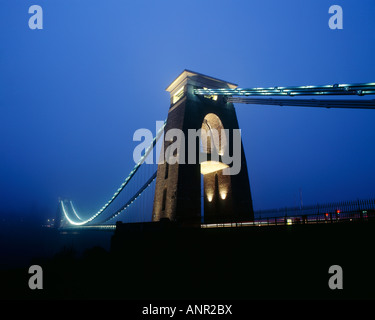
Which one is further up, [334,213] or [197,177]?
[197,177]

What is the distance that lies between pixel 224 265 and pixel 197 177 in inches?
312

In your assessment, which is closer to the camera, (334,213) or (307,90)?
(334,213)

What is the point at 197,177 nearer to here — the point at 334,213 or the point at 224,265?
the point at 224,265

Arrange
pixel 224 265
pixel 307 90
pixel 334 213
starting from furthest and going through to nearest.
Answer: pixel 307 90
pixel 224 265
pixel 334 213

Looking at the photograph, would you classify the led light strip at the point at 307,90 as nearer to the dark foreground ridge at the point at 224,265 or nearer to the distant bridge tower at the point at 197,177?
the distant bridge tower at the point at 197,177

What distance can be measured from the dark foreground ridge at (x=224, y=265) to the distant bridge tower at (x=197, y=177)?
3200mm

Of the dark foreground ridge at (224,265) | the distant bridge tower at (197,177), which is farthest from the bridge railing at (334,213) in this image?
the distant bridge tower at (197,177)

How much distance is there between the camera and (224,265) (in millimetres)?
10906

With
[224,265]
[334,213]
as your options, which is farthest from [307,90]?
[224,265]

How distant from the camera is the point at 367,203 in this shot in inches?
350

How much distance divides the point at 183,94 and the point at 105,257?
1415 centimetres

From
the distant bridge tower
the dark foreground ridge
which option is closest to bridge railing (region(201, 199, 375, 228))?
the dark foreground ridge
